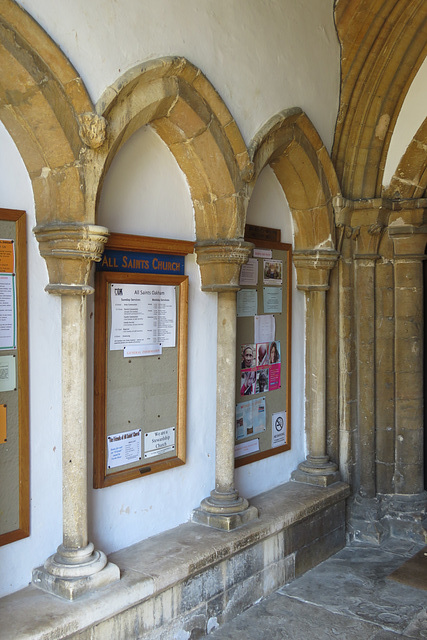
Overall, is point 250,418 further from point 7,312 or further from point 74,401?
point 7,312

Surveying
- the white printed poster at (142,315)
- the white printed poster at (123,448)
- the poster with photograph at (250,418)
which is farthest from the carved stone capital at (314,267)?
the white printed poster at (123,448)

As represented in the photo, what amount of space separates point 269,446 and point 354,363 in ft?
3.25

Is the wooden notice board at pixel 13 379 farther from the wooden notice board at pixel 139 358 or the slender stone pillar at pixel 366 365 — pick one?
the slender stone pillar at pixel 366 365

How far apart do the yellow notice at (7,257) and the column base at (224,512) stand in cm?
189

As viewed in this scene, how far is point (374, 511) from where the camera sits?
5000 mm

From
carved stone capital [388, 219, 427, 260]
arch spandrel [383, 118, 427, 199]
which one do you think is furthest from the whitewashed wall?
carved stone capital [388, 219, 427, 260]

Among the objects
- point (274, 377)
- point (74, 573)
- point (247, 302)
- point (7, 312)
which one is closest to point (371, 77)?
point (247, 302)

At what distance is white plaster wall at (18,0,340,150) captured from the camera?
3.11 metres

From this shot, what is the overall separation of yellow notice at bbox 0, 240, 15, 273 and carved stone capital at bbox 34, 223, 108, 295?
138mm

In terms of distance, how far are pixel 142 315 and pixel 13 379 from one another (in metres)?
0.90

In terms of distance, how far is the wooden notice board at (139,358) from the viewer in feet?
11.4

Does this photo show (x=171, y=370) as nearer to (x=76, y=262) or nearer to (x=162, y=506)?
(x=162, y=506)

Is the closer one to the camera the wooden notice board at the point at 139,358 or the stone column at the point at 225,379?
the wooden notice board at the point at 139,358

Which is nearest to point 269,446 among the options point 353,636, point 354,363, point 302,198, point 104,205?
point 354,363
